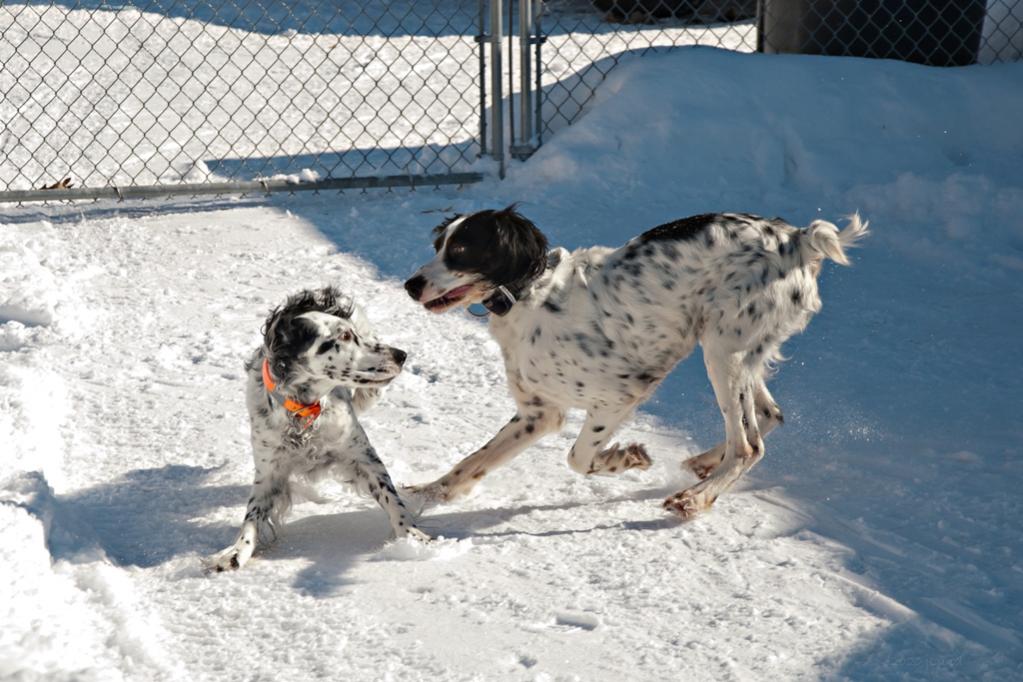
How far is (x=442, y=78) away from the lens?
903 cm

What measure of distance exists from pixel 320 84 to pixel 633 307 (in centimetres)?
526

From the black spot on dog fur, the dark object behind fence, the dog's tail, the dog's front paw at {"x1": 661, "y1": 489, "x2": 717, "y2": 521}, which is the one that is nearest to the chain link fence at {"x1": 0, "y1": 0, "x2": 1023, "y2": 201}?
the dark object behind fence

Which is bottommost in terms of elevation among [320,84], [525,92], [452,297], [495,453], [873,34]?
[495,453]

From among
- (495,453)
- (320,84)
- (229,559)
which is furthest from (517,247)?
(320,84)

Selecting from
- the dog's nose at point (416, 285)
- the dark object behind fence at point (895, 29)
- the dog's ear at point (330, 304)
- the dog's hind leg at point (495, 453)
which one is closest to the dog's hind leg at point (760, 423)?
the dog's hind leg at point (495, 453)

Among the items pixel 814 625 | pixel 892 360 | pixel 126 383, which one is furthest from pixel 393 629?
pixel 892 360

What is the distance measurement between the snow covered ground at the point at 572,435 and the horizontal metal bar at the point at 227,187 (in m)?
0.11

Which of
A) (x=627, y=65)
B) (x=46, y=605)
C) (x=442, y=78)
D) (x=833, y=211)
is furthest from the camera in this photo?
(x=442, y=78)

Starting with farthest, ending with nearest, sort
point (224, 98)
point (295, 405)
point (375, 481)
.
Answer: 1. point (224, 98)
2. point (375, 481)
3. point (295, 405)

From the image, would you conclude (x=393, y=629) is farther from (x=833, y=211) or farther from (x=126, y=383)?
(x=833, y=211)

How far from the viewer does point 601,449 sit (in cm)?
417

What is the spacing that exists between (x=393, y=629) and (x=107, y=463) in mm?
1513

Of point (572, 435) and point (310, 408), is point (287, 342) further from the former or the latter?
point (572, 435)

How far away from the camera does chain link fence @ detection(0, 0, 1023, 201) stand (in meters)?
7.26
